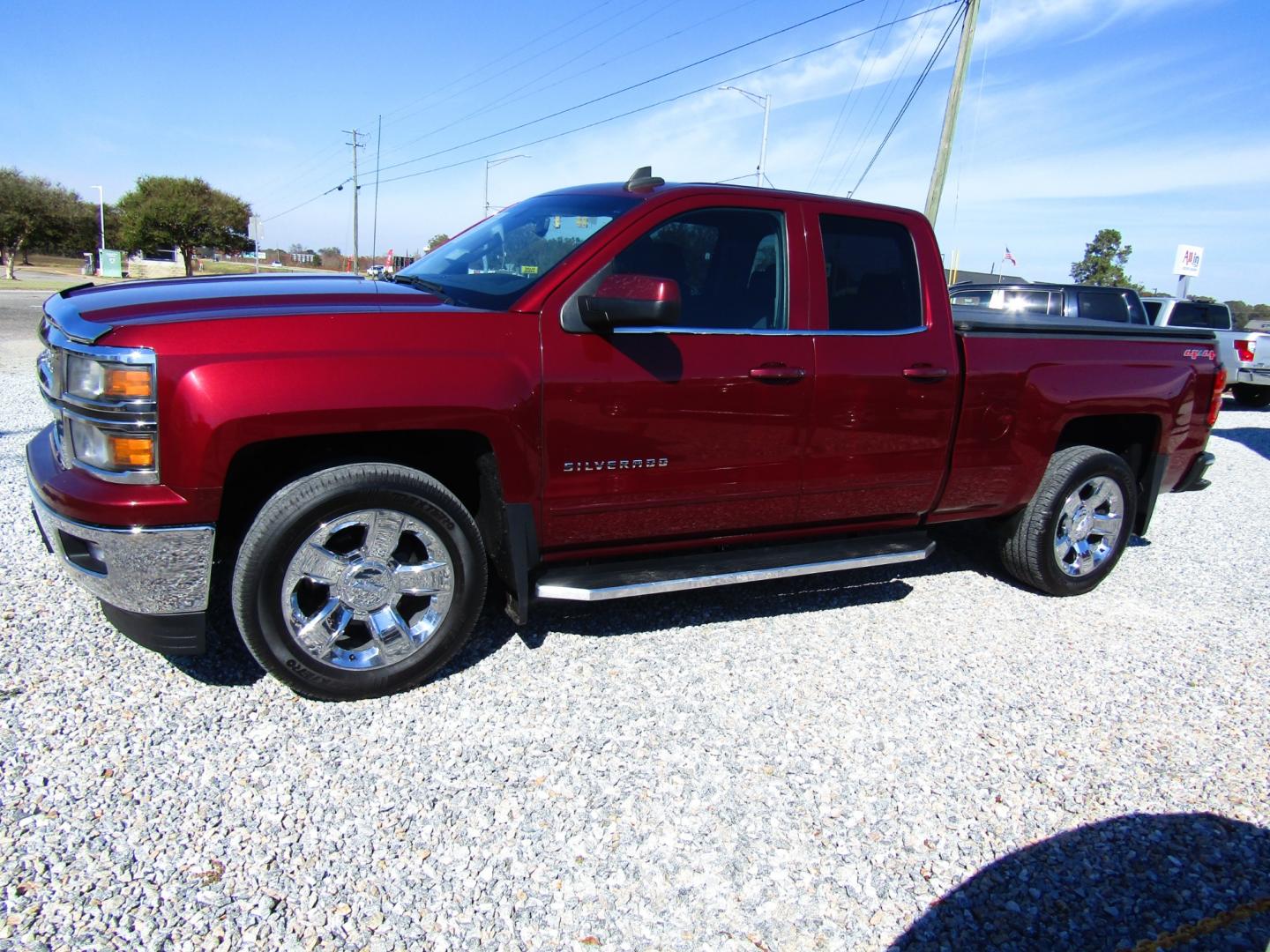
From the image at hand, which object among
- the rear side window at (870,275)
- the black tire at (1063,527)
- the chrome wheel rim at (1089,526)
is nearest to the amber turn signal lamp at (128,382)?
the rear side window at (870,275)

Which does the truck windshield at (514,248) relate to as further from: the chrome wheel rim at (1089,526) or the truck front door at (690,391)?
the chrome wheel rim at (1089,526)

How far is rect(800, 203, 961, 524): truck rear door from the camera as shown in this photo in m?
3.74

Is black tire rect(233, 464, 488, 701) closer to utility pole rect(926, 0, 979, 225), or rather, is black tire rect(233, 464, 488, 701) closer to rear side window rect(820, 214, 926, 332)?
rear side window rect(820, 214, 926, 332)

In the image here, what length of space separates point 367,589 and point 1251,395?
55.3 ft

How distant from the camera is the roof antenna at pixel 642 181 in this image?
3727 millimetres

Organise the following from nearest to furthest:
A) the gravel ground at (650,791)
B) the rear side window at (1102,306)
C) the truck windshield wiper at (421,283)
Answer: the gravel ground at (650,791) < the truck windshield wiper at (421,283) < the rear side window at (1102,306)

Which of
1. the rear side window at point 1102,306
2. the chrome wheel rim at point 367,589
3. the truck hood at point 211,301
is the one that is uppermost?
the rear side window at point 1102,306

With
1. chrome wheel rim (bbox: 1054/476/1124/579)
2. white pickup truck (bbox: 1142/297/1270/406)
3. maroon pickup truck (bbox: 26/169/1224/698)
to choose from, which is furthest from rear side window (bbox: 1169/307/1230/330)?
maroon pickup truck (bbox: 26/169/1224/698)

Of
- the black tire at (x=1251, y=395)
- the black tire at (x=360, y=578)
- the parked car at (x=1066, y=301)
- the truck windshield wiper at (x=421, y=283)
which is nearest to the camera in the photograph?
the black tire at (x=360, y=578)

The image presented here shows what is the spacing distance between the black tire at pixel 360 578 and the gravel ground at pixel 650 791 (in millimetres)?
175

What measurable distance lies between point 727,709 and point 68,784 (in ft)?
7.06

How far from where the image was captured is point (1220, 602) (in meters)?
4.85

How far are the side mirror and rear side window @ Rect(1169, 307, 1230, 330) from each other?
13.5 meters

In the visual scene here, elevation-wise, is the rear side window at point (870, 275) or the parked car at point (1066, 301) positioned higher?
the parked car at point (1066, 301)
